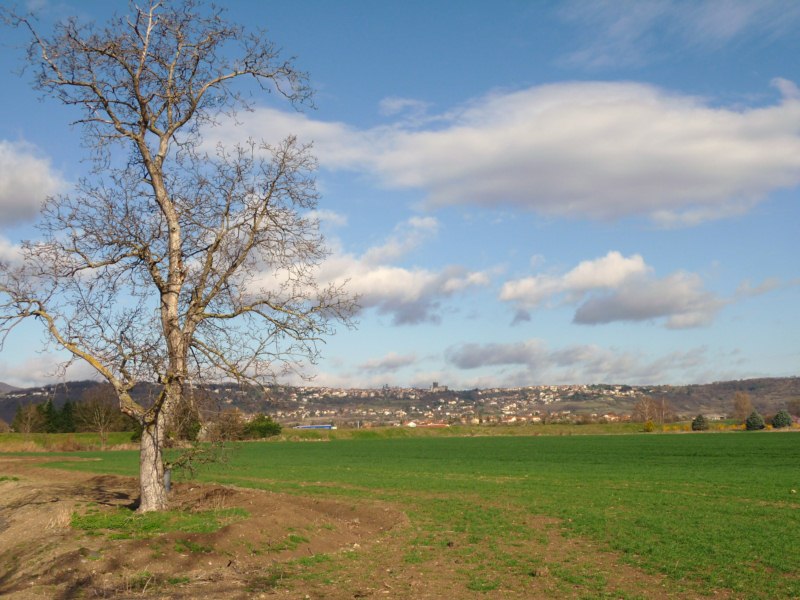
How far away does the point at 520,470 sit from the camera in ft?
125

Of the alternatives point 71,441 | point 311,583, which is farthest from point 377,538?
point 71,441

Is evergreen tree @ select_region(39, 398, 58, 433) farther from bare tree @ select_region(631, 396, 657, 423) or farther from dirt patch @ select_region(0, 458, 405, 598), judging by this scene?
bare tree @ select_region(631, 396, 657, 423)

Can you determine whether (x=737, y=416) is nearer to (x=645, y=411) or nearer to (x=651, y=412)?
(x=651, y=412)

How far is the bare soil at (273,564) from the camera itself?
1034 centimetres

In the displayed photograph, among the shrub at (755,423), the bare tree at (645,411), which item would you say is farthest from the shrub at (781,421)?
the bare tree at (645,411)

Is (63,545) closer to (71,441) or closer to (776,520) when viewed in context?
(776,520)

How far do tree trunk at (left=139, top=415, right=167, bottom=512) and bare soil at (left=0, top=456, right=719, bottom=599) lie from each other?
1579 millimetres

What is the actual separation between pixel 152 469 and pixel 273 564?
14.1 feet

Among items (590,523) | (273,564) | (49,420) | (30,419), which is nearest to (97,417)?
(30,419)

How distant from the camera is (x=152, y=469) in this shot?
15.0m

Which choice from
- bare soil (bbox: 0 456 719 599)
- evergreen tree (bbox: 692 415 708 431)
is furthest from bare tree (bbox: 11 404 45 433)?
evergreen tree (bbox: 692 415 708 431)

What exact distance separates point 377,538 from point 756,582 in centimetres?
773

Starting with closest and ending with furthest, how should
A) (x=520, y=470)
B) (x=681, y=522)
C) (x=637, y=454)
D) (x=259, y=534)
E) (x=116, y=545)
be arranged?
1. (x=116, y=545)
2. (x=259, y=534)
3. (x=681, y=522)
4. (x=520, y=470)
5. (x=637, y=454)

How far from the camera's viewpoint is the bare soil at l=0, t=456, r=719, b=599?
33.9 feet
